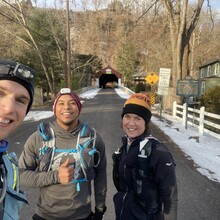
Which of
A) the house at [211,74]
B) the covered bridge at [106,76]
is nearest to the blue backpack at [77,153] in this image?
the house at [211,74]

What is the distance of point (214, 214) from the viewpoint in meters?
4.14

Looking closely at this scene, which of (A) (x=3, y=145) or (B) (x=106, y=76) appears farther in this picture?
(B) (x=106, y=76)

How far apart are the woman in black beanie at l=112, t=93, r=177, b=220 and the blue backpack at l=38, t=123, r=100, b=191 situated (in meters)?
Result: 0.31

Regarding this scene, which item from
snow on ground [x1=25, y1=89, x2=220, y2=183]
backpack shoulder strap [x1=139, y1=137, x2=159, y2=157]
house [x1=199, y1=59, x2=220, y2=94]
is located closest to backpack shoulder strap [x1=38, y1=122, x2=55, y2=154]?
backpack shoulder strap [x1=139, y1=137, x2=159, y2=157]

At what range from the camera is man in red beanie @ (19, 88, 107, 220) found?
2307 mm

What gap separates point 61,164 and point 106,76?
72.3 meters

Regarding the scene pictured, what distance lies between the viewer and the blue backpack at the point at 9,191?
1296 mm

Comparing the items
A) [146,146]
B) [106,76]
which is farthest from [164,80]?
[106,76]

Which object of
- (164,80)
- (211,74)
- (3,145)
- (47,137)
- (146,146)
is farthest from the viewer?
(211,74)

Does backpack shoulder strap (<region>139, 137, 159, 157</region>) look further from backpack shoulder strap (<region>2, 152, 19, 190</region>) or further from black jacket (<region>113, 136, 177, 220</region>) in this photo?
backpack shoulder strap (<region>2, 152, 19, 190</region>)

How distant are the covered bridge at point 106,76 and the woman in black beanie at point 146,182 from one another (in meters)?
63.7

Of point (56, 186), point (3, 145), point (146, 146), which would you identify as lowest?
point (56, 186)

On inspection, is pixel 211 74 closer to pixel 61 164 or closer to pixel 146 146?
pixel 146 146

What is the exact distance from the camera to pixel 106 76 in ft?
242
